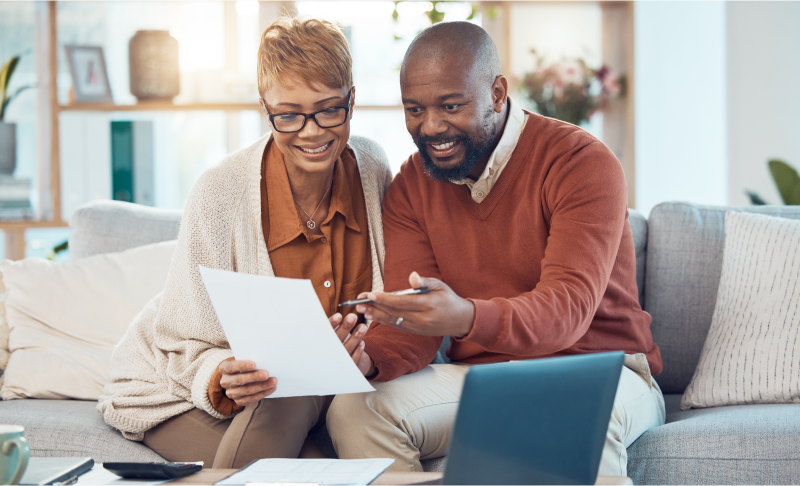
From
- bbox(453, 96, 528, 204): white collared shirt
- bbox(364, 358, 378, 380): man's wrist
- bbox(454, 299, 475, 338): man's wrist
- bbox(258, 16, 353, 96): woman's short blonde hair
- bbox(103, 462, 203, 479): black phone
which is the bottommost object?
bbox(103, 462, 203, 479): black phone

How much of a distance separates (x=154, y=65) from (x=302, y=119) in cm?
220

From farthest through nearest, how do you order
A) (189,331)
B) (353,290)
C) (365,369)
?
(353,290), (189,331), (365,369)

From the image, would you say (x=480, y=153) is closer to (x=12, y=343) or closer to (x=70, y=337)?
(x=70, y=337)

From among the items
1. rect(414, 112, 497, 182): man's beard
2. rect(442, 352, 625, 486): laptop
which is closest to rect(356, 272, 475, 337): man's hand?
rect(442, 352, 625, 486): laptop

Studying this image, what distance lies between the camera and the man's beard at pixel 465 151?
1.43 m

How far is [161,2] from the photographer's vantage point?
3398 millimetres

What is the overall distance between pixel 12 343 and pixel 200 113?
1910 mm

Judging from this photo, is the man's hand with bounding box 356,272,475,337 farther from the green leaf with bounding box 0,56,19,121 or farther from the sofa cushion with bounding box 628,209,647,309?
the green leaf with bounding box 0,56,19,121

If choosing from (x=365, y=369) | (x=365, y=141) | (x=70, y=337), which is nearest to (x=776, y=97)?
(x=365, y=141)

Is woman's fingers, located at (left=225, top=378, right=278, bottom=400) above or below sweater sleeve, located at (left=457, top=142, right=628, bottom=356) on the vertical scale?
below

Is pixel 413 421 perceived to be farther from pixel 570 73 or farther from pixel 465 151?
pixel 570 73

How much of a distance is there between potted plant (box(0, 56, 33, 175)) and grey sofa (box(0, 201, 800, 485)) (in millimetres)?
1418

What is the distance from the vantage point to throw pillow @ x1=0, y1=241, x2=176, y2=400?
1708 millimetres

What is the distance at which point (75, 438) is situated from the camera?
1437mm
